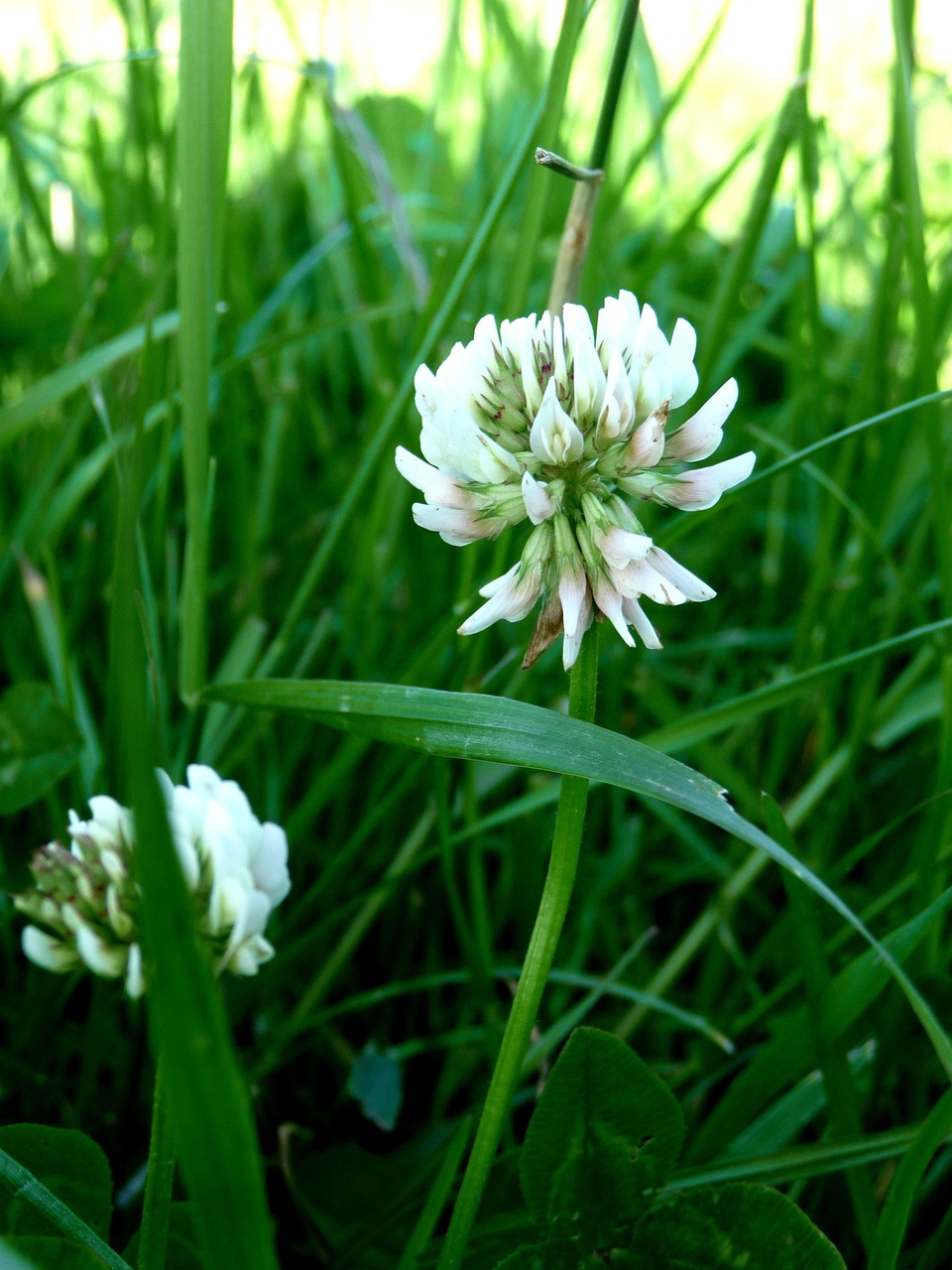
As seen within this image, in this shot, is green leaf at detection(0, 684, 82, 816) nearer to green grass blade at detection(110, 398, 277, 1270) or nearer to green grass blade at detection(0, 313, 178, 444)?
green grass blade at detection(0, 313, 178, 444)

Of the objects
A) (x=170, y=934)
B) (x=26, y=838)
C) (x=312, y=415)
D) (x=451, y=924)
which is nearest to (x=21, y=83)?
(x=312, y=415)

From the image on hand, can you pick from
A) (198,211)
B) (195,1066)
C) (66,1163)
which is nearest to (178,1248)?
(66,1163)

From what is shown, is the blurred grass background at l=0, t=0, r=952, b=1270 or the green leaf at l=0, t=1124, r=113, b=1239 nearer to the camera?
the green leaf at l=0, t=1124, r=113, b=1239

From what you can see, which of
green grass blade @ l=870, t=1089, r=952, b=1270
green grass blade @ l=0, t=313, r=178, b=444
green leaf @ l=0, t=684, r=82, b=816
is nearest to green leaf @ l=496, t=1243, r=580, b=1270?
green grass blade @ l=870, t=1089, r=952, b=1270

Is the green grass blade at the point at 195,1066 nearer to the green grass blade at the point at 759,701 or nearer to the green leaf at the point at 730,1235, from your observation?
the green leaf at the point at 730,1235

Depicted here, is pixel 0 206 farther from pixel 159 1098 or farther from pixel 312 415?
pixel 159 1098

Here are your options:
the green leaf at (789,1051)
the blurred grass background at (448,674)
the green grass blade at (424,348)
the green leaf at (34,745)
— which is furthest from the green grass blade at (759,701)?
the green leaf at (34,745)

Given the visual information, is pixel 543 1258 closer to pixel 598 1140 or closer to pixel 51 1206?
pixel 598 1140
